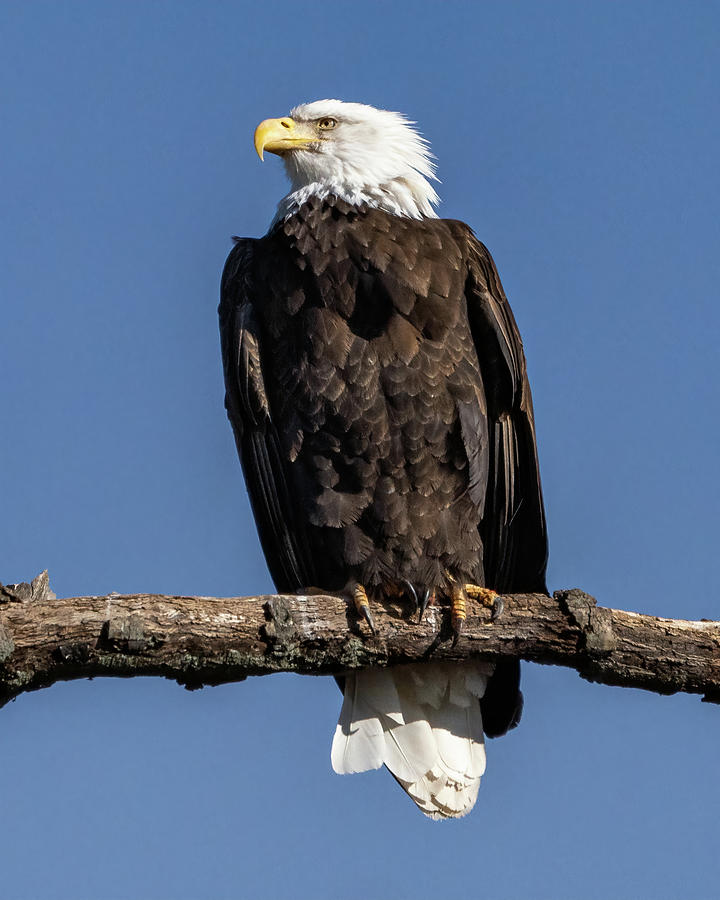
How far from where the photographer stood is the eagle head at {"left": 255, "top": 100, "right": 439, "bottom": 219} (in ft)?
18.6

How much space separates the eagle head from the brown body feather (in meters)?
0.23

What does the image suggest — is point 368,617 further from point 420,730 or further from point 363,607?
point 420,730

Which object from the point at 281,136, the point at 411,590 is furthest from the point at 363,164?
the point at 411,590

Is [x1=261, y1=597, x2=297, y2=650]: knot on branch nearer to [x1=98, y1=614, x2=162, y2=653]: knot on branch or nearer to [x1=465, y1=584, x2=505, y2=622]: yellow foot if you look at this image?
[x1=98, y1=614, x2=162, y2=653]: knot on branch

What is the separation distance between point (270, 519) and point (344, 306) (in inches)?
42.7

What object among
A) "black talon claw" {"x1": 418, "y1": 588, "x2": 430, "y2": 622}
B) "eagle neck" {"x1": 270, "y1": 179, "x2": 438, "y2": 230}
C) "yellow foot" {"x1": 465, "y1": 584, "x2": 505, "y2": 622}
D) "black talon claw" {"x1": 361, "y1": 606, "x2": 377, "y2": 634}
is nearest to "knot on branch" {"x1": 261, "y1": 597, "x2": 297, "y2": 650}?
"black talon claw" {"x1": 361, "y1": 606, "x2": 377, "y2": 634}

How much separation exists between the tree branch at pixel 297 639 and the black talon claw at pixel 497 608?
23mm

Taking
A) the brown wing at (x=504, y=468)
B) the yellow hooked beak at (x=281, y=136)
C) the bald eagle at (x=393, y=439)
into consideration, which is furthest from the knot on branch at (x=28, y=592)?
the yellow hooked beak at (x=281, y=136)

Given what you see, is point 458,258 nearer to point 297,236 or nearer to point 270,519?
point 297,236

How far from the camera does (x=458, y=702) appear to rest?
5160 mm

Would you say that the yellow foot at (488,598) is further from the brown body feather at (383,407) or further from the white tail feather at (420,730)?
the white tail feather at (420,730)

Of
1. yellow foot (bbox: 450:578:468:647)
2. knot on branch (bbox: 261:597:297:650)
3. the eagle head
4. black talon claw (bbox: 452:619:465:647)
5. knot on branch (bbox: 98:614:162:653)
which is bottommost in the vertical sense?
knot on branch (bbox: 98:614:162:653)

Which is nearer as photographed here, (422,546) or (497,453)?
(422,546)

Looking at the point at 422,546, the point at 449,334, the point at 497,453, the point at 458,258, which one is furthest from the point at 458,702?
the point at 458,258
